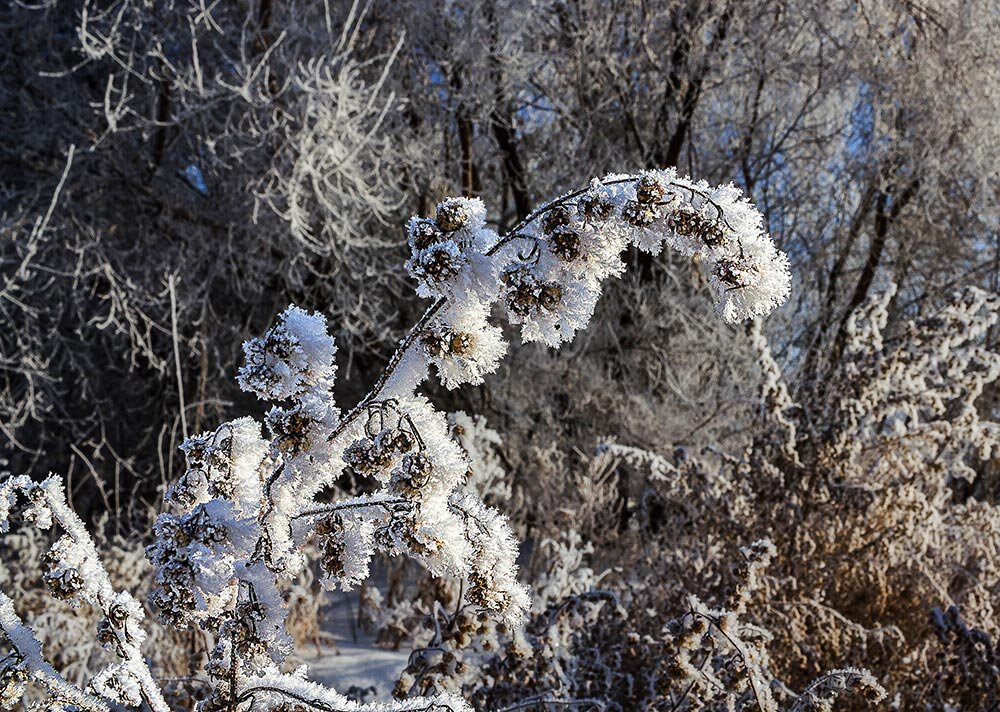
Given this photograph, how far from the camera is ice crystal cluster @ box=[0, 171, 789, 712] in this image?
126cm

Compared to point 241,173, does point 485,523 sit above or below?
below

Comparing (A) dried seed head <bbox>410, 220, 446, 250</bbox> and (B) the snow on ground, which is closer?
(A) dried seed head <bbox>410, 220, 446, 250</bbox>

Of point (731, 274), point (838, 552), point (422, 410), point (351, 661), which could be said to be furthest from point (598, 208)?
point (351, 661)

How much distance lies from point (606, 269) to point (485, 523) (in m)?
0.43

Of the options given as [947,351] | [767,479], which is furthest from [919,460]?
[767,479]

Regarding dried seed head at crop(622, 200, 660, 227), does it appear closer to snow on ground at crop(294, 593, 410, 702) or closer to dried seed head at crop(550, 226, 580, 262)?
dried seed head at crop(550, 226, 580, 262)

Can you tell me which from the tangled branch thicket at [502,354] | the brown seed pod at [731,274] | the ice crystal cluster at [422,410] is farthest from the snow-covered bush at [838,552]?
the brown seed pod at [731,274]

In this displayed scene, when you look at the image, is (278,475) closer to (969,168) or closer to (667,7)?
(667,7)

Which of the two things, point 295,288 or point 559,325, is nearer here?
point 559,325

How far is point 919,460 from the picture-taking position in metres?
3.62

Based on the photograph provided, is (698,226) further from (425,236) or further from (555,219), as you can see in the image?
(425,236)

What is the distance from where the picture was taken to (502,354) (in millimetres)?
1327

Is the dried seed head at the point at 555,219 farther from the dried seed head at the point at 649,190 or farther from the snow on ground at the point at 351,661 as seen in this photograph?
the snow on ground at the point at 351,661

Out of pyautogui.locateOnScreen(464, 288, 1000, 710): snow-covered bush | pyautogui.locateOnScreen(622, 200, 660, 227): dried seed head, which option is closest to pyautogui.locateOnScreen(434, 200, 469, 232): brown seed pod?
pyautogui.locateOnScreen(622, 200, 660, 227): dried seed head
